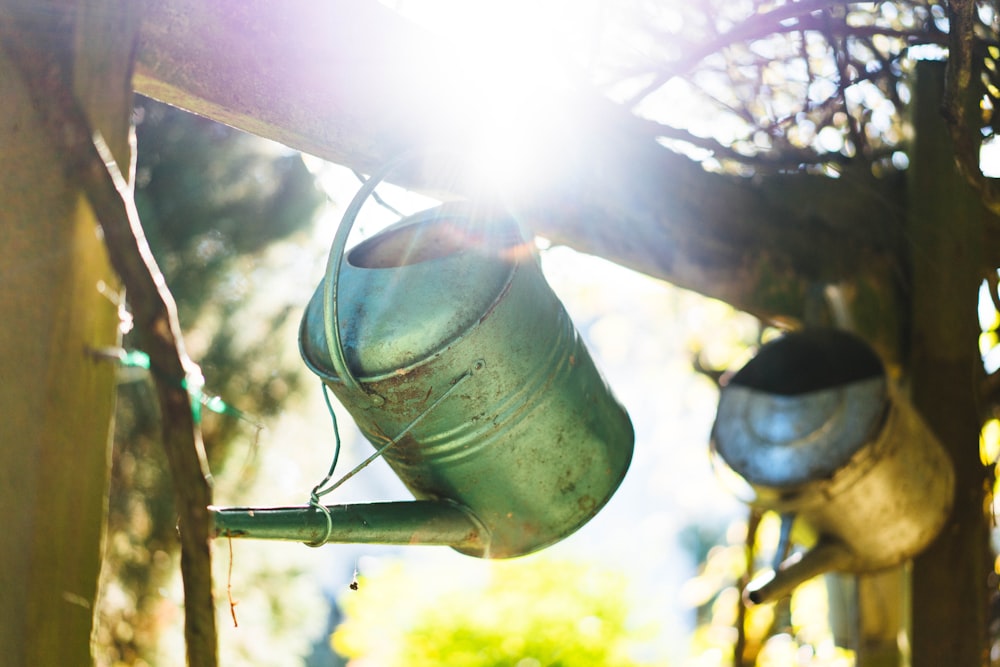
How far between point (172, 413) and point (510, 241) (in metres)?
0.44

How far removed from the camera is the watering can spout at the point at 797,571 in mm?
1286

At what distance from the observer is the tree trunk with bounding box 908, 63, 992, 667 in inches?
62.1

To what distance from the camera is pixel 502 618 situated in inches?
183

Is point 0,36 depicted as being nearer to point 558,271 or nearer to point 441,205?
point 441,205

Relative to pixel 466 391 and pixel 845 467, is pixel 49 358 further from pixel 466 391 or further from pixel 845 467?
pixel 845 467

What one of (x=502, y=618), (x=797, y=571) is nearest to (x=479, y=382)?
(x=797, y=571)

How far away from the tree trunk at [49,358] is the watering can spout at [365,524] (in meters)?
0.18

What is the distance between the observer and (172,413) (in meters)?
0.62

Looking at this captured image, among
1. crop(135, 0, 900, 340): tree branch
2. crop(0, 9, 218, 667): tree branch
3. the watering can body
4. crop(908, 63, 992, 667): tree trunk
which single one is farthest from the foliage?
crop(0, 9, 218, 667): tree branch

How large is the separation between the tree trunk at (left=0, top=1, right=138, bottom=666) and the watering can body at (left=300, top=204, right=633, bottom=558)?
8.6 inches

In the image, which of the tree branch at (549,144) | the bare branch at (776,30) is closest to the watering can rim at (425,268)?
the tree branch at (549,144)

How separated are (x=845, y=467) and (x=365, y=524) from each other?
0.83m

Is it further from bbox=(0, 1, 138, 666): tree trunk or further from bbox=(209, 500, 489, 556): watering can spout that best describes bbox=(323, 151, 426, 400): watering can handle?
bbox=(0, 1, 138, 666): tree trunk

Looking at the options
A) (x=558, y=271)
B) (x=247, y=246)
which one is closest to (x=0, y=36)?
(x=558, y=271)
